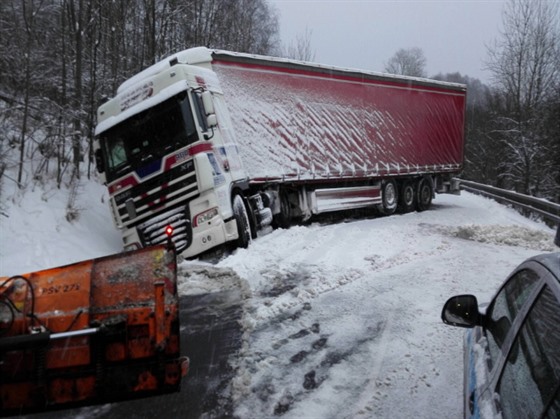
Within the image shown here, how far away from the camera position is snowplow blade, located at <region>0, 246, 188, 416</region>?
9.59 feet

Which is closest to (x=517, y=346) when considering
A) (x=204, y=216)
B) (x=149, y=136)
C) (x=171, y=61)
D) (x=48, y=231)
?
(x=204, y=216)

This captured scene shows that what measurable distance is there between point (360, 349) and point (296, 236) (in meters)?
5.84

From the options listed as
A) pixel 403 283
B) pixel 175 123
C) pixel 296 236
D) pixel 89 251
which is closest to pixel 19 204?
pixel 89 251

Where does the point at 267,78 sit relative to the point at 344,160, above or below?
above

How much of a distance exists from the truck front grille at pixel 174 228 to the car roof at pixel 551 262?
22.3 feet

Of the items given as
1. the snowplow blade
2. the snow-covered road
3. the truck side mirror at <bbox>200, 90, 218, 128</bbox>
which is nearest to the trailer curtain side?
the truck side mirror at <bbox>200, 90, 218, 128</bbox>

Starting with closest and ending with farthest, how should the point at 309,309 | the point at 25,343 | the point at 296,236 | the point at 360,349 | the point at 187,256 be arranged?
the point at 25,343 < the point at 360,349 < the point at 309,309 < the point at 187,256 < the point at 296,236

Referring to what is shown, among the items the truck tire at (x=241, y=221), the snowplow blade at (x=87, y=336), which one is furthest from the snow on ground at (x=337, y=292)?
the snowplow blade at (x=87, y=336)

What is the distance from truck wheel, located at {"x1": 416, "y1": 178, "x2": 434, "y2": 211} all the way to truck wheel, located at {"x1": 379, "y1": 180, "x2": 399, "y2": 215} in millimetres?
1603

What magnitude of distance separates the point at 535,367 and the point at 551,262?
1.69 feet

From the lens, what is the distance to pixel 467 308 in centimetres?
280

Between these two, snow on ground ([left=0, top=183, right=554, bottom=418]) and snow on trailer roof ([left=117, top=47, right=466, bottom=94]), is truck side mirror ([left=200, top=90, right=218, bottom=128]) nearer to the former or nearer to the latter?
snow on trailer roof ([left=117, top=47, right=466, bottom=94])

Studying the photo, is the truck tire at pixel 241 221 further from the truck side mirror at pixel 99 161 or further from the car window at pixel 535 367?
the car window at pixel 535 367

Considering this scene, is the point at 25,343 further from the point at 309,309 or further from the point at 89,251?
the point at 89,251
